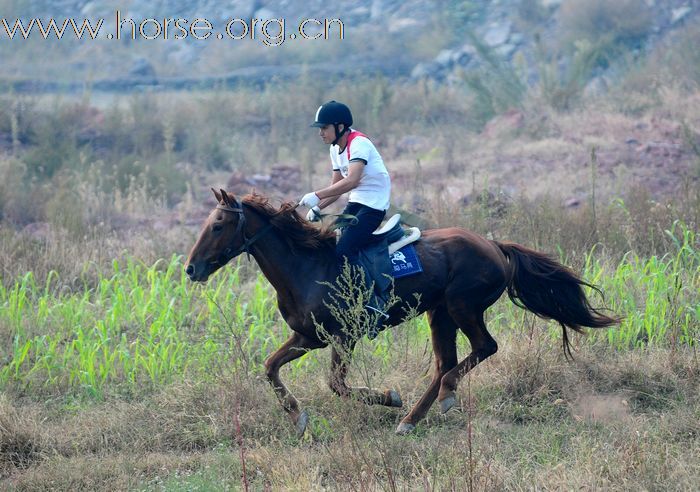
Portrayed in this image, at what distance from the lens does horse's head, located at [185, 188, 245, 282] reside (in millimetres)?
6754

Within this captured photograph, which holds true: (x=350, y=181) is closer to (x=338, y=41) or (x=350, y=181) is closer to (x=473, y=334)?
(x=473, y=334)

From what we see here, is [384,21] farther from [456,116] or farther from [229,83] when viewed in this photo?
[456,116]

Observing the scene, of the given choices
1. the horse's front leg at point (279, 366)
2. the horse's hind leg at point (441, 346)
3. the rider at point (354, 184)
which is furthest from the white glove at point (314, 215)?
the horse's hind leg at point (441, 346)

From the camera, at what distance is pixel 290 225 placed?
7.09 meters

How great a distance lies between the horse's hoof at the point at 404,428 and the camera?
6895 mm

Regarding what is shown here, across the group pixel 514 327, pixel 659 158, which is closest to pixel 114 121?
pixel 659 158

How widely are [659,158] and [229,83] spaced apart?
51.8 feet

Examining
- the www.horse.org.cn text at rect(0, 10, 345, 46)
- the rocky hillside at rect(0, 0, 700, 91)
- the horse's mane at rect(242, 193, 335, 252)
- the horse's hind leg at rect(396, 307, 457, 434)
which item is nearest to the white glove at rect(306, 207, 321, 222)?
the horse's mane at rect(242, 193, 335, 252)

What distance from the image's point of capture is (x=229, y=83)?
95.2 feet

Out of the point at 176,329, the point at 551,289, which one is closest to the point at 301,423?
the point at 551,289

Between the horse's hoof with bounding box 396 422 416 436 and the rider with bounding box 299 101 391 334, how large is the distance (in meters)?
0.87

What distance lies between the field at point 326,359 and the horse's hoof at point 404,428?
0.08 meters

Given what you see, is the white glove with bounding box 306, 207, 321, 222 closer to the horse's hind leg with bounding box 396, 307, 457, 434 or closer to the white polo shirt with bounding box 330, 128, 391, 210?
the white polo shirt with bounding box 330, 128, 391, 210

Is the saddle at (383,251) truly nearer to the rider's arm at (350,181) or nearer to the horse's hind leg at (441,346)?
the rider's arm at (350,181)
